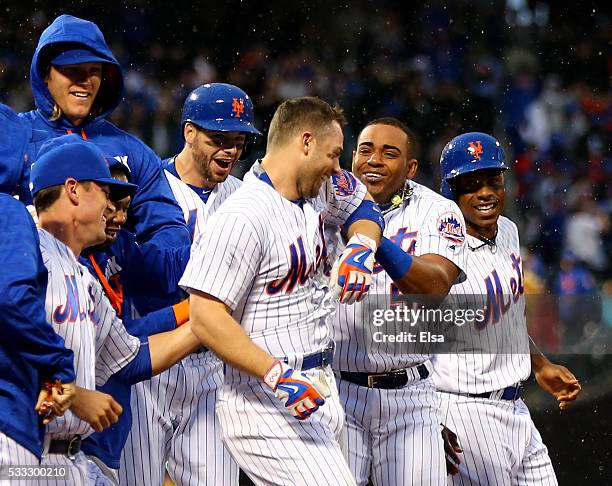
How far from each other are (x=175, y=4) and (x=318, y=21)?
4.79ft

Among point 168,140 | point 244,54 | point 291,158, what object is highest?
point 244,54

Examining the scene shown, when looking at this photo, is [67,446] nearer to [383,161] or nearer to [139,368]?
[139,368]

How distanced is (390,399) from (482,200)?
109 cm

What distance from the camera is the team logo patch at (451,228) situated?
4.46 meters

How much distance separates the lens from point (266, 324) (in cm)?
348

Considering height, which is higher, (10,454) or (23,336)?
(23,336)

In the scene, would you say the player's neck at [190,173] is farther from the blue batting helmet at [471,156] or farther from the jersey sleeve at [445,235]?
the blue batting helmet at [471,156]

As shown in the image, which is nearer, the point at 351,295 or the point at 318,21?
the point at 351,295

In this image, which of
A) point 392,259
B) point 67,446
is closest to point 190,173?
point 392,259

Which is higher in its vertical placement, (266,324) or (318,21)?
(318,21)

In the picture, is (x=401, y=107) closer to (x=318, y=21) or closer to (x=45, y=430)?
(x=318, y=21)

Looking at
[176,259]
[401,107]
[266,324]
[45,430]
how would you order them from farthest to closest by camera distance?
[401,107]
[176,259]
[266,324]
[45,430]

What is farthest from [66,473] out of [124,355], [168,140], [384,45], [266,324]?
[384,45]

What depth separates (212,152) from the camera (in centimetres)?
460
